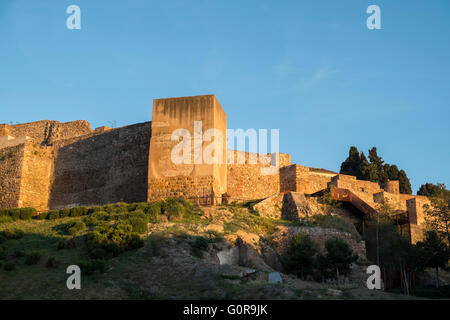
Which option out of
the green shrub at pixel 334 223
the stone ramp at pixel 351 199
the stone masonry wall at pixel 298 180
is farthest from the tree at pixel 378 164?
the green shrub at pixel 334 223

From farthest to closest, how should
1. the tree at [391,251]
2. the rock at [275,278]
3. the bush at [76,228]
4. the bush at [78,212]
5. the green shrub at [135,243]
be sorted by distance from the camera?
the bush at [78,212] < the tree at [391,251] < the bush at [76,228] < the green shrub at [135,243] < the rock at [275,278]

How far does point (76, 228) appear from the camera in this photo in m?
19.4

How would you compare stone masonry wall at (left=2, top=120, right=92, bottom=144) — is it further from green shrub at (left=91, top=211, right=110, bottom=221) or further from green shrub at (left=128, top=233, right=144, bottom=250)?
green shrub at (left=128, top=233, right=144, bottom=250)

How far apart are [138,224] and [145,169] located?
906 cm

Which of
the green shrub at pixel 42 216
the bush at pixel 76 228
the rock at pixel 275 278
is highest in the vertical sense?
the green shrub at pixel 42 216

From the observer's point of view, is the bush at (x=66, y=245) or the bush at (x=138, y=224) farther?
the bush at (x=138, y=224)

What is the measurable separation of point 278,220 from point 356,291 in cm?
1230

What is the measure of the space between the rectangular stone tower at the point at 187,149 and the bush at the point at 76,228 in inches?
187

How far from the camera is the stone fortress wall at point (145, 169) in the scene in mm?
23766

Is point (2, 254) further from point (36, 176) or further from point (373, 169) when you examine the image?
point (373, 169)


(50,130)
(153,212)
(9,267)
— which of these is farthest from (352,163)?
(9,267)

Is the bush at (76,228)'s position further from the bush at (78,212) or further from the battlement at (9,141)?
the battlement at (9,141)
